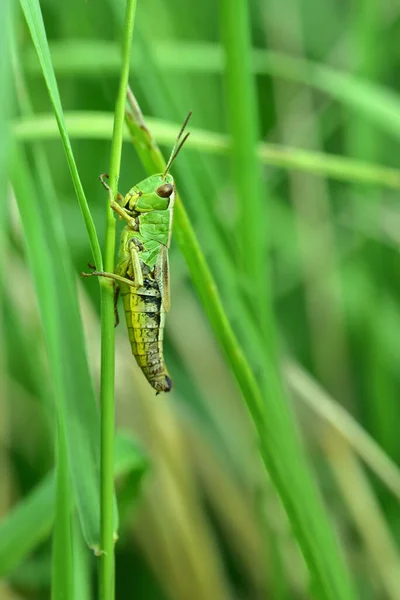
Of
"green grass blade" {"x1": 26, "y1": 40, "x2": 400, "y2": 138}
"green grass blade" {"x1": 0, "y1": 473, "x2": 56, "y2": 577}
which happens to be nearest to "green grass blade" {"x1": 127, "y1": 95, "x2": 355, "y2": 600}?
"green grass blade" {"x1": 0, "y1": 473, "x2": 56, "y2": 577}

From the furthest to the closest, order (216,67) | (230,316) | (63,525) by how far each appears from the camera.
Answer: (216,67) < (230,316) < (63,525)

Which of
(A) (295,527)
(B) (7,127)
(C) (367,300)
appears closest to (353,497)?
(C) (367,300)

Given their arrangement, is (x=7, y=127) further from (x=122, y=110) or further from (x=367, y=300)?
(x=367, y=300)

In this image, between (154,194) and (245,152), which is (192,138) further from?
(154,194)

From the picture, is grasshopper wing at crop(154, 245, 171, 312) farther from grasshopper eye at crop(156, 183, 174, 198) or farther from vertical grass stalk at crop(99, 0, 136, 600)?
vertical grass stalk at crop(99, 0, 136, 600)

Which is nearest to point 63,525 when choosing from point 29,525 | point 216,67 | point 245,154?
point 29,525

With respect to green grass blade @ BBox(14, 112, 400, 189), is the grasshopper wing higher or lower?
lower
